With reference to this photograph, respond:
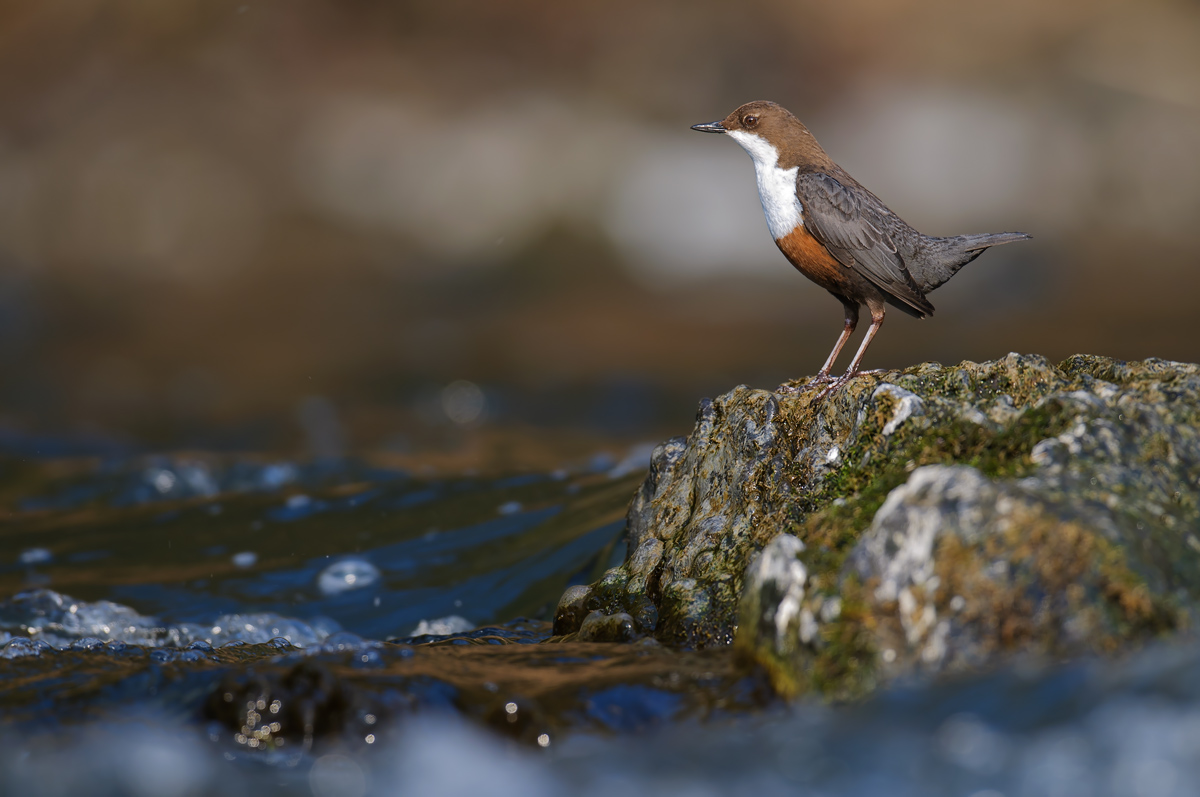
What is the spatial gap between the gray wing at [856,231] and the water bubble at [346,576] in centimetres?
318

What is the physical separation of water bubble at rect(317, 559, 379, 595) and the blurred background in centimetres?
395

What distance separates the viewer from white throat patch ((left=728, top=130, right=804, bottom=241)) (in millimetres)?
4523

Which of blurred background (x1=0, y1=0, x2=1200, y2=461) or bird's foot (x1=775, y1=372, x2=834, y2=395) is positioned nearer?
bird's foot (x1=775, y1=372, x2=834, y2=395)

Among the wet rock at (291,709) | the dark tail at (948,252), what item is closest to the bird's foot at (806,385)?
the dark tail at (948,252)

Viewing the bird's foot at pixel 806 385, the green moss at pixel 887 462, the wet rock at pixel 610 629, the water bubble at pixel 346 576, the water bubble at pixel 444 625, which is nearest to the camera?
the green moss at pixel 887 462

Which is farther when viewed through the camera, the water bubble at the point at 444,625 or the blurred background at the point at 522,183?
the blurred background at the point at 522,183

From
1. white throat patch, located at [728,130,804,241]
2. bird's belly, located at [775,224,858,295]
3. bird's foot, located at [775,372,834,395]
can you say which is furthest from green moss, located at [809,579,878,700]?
white throat patch, located at [728,130,804,241]

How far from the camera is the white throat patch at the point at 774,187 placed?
452 cm

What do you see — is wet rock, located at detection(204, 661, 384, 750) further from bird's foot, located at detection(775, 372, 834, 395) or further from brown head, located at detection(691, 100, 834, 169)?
brown head, located at detection(691, 100, 834, 169)

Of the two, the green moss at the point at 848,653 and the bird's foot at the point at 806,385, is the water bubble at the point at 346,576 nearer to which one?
the bird's foot at the point at 806,385

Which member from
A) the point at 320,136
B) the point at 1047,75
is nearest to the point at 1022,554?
the point at 320,136

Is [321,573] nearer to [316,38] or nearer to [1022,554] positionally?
[1022,554]

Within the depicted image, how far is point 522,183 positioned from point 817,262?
8.85 meters

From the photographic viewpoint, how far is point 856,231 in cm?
439
